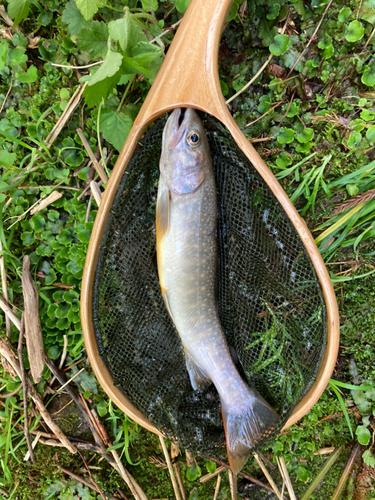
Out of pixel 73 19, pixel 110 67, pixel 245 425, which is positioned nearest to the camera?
pixel 110 67

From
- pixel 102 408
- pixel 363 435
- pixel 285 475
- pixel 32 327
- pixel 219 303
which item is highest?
pixel 219 303

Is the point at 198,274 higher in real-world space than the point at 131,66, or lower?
lower

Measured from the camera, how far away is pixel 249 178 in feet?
5.67

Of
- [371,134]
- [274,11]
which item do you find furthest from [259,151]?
[274,11]

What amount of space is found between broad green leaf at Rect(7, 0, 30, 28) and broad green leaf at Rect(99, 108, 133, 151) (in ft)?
2.17

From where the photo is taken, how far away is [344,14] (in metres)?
1.88

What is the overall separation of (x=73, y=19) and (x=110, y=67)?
63 centimetres

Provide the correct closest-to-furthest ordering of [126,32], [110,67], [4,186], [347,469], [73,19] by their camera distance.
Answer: [110,67], [126,32], [73,19], [4,186], [347,469]

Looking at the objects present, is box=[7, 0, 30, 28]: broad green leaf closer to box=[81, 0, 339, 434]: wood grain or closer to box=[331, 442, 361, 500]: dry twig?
box=[81, 0, 339, 434]: wood grain

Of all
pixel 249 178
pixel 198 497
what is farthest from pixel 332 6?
pixel 198 497

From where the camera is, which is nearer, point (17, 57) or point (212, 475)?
point (17, 57)

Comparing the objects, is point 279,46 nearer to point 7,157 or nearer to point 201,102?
point 201,102

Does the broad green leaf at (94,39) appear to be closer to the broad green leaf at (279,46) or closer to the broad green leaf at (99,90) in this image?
the broad green leaf at (99,90)

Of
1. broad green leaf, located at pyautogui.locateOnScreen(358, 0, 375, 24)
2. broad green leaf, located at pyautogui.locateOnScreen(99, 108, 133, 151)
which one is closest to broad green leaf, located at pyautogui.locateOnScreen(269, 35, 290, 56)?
broad green leaf, located at pyautogui.locateOnScreen(358, 0, 375, 24)
